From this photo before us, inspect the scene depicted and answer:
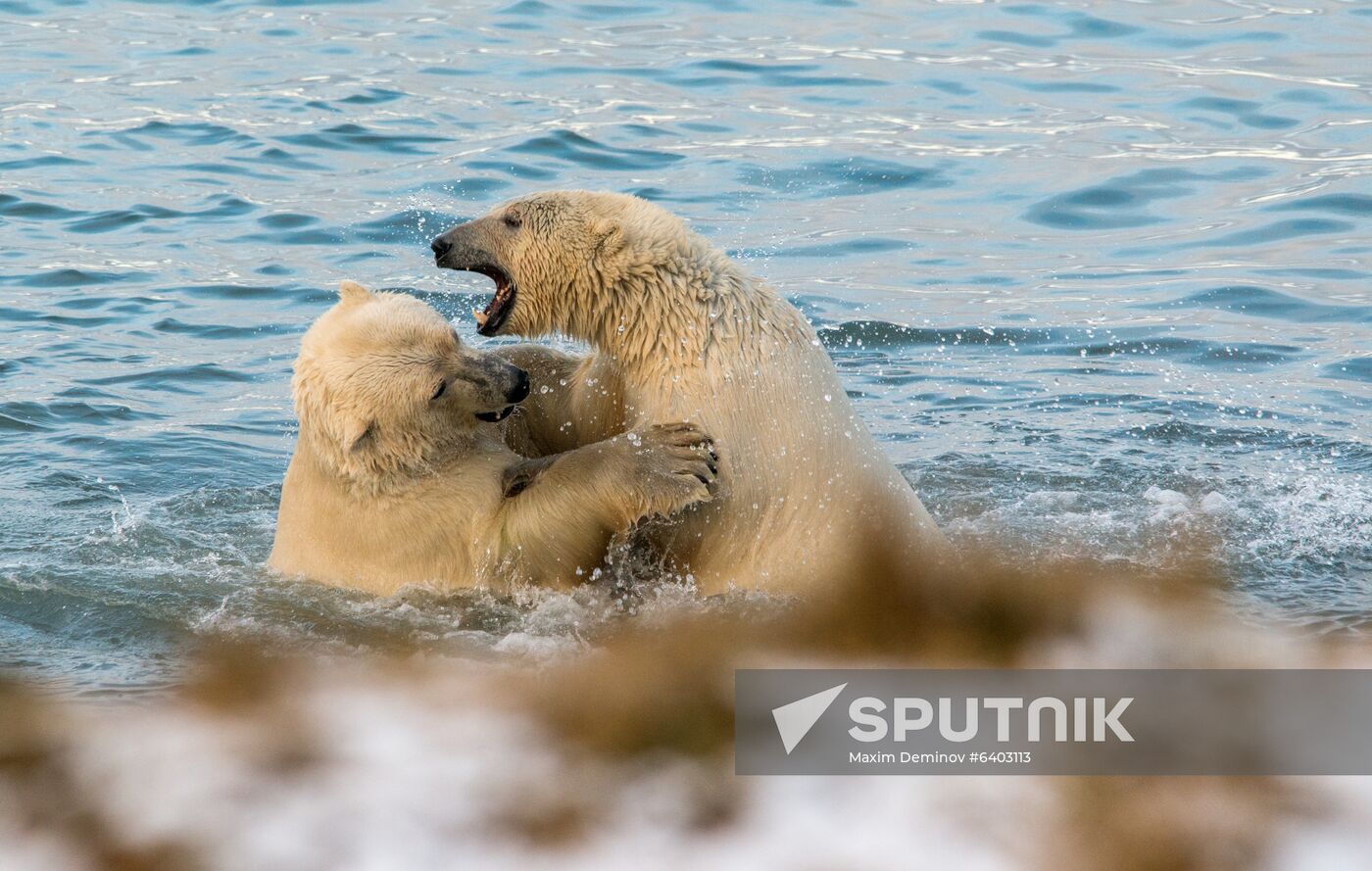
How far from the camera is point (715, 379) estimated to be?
5.41 metres

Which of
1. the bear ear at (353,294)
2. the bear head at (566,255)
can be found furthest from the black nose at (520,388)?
the bear ear at (353,294)

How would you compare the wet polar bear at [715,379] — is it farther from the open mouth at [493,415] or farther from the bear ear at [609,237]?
the open mouth at [493,415]

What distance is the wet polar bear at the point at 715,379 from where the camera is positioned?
5426 mm

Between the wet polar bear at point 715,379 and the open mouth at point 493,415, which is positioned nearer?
the wet polar bear at point 715,379

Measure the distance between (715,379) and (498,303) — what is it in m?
0.97

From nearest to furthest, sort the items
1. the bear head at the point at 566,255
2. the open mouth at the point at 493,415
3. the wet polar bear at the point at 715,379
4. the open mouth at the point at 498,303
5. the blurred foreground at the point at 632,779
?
the blurred foreground at the point at 632,779 → the wet polar bear at the point at 715,379 → the bear head at the point at 566,255 → the open mouth at the point at 493,415 → the open mouth at the point at 498,303

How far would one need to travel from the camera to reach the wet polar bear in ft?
17.8

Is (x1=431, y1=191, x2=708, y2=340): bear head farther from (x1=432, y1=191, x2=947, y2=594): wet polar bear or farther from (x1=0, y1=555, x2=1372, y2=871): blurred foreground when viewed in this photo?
(x1=0, y1=555, x2=1372, y2=871): blurred foreground

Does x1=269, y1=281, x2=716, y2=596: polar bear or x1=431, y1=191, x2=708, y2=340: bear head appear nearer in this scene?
x1=269, y1=281, x2=716, y2=596: polar bear

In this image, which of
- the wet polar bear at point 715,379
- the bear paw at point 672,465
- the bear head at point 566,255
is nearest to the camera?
the bear paw at point 672,465

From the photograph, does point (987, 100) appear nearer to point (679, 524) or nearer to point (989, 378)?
point (989, 378)

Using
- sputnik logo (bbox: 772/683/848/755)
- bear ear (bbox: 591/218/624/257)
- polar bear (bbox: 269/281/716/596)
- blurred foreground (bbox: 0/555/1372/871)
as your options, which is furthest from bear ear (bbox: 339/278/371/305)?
sputnik logo (bbox: 772/683/848/755)

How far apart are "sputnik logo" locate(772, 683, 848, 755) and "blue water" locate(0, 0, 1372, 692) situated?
2512 millimetres

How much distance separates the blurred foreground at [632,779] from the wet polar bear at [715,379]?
2.91 meters
